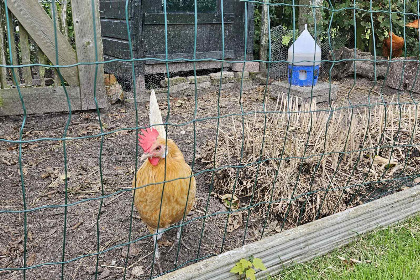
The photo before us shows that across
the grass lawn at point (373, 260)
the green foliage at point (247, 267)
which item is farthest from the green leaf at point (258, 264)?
the grass lawn at point (373, 260)

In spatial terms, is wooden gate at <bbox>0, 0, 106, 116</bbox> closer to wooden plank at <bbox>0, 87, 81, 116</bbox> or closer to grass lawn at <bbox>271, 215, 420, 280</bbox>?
wooden plank at <bbox>0, 87, 81, 116</bbox>

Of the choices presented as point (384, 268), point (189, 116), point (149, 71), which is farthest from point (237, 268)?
point (149, 71)

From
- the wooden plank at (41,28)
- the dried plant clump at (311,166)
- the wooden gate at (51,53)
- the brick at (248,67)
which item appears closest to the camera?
the dried plant clump at (311,166)

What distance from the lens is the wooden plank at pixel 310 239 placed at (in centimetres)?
199

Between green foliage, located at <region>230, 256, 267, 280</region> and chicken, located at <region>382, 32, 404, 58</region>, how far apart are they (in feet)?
19.5

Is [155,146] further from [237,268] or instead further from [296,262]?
[296,262]

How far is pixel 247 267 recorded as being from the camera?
2.06m

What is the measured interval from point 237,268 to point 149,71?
4.54 metres

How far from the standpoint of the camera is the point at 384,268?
2.28m

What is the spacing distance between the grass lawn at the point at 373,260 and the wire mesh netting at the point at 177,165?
351mm

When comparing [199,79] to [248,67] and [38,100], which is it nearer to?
[248,67]

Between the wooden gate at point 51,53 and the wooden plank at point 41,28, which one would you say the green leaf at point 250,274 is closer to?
the wooden gate at point 51,53

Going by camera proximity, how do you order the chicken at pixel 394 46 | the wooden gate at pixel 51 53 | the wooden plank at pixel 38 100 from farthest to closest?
the chicken at pixel 394 46 → the wooden plank at pixel 38 100 → the wooden gate at pixel 51 53

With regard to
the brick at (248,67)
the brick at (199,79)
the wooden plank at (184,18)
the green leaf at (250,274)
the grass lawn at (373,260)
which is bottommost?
the grass lawn at (373,260)
